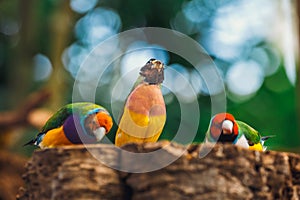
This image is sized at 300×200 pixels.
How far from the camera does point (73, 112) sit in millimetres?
968

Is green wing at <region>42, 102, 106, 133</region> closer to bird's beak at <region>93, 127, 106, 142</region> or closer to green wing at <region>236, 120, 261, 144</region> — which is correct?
bird's beak at <region>93, 127, 106, 142</region>

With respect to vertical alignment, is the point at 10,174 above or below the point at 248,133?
below

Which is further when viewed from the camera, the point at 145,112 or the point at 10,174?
the point at 10,174

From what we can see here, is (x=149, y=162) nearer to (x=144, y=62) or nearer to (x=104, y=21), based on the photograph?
(x=144, y=62)

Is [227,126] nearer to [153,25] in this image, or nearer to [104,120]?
[104,120]

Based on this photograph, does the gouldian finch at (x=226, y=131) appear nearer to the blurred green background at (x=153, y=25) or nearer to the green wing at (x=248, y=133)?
A: the green wing at (x=248, y=133)

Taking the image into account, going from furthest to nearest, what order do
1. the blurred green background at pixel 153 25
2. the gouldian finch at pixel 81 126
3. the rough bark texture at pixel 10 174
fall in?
the blurred green background at pixel 153 25 < the rough bark texture at pixel 10 174 < the gouldian finch at pixel 81 126

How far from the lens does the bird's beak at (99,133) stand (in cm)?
94

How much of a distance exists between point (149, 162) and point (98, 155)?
0.09m

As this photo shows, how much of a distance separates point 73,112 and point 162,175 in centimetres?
24

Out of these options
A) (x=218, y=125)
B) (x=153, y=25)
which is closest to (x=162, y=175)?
(x=218, y=125)

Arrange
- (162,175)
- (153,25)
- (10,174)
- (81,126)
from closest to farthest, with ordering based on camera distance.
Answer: (162,175) < (81,126) < (10,174) < (153,25)

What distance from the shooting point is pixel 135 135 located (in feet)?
3.18

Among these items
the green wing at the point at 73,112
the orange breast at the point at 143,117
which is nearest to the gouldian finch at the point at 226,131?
the orange breast at the point at 143,117
